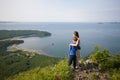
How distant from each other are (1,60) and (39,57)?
18.3 metres

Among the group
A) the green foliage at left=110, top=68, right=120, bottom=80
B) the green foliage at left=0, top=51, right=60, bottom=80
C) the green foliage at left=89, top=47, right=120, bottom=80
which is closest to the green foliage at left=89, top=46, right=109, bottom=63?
the green foliage at left=89, top=47, right=120, bottom=80

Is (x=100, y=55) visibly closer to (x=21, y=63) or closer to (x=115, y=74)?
(x=115, y=74)

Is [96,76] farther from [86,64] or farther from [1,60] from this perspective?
[1,60]

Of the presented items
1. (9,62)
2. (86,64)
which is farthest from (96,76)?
(9,62)

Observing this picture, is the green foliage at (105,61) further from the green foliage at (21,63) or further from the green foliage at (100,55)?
the green foliage at (21,63)

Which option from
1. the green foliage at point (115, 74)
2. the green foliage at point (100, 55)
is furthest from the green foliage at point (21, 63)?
the green foliage at point (115, 74)

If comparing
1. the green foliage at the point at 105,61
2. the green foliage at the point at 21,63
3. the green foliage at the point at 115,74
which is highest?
the green foliage at the point at 105,61

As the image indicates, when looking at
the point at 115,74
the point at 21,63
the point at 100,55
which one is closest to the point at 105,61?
the point at 100,55

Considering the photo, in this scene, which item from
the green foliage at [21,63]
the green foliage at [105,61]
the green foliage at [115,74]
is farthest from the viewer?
the green foliage at [21,63]

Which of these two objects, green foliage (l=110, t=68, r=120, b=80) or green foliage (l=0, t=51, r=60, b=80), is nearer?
green foliage (l=110, t=68, r=120, b=80)

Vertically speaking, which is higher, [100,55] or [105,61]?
[100,55]

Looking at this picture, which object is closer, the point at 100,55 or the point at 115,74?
the point at 115,74

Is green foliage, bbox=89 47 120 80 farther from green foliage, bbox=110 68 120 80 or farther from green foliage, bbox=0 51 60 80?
green foliage, bbox=0 51 60 80

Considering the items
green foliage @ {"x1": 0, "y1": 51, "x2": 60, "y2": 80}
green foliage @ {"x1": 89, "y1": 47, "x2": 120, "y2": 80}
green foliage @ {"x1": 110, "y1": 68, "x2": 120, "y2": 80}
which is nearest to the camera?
green foliage @ {"x1": 110, "y1": 68, "x2": 120, "y2": 80}
